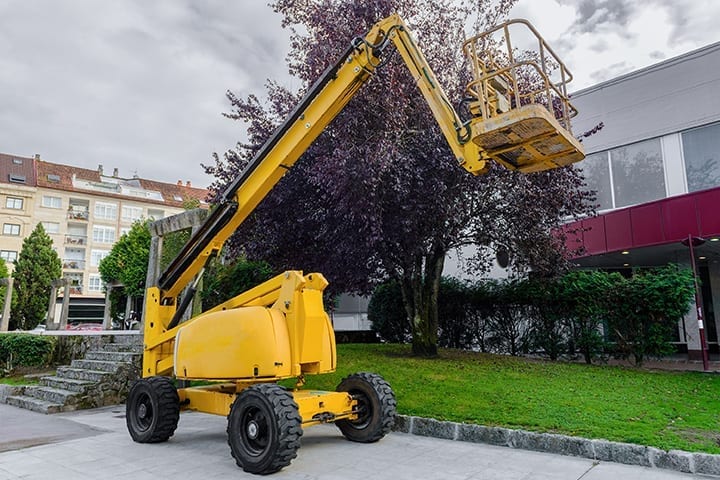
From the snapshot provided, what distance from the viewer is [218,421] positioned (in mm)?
7965

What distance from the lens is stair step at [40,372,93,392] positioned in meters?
9.30

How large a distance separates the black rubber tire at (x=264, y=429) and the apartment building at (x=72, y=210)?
46689 mm

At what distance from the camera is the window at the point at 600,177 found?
49.5 ft

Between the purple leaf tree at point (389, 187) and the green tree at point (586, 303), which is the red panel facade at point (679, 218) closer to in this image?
the green tree at point (586, 303)

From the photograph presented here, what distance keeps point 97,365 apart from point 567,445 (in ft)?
30.0

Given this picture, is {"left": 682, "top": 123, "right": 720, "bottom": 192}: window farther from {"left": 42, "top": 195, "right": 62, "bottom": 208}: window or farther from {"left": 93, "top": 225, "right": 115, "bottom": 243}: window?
{"left": 42, "top": 195, "right": 62, "bottom": 208}: window

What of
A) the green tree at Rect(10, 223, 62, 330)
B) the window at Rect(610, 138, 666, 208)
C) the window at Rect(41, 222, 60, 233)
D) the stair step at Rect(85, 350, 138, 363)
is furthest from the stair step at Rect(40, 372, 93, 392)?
the window at Rect(41, 222, 60, 233)

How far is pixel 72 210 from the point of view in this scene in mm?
49812

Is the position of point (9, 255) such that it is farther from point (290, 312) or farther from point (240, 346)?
point (290, 312)

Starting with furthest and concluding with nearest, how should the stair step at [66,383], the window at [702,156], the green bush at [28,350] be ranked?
1. the window at [702,156]
2. the green bush at [28,350]
3. the stair step at [66,383]

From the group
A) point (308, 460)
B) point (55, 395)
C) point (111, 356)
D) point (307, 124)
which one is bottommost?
point (308, 460)

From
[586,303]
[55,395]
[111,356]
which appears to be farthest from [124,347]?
[586,303]

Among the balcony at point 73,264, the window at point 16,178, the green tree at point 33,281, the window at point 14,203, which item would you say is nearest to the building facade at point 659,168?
the green tree at point 33,281

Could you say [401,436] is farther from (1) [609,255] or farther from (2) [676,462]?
(1) [609,255]
